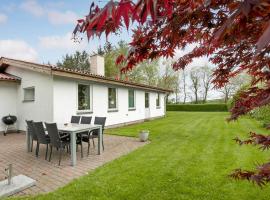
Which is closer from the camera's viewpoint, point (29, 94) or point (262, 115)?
point (29, 94)

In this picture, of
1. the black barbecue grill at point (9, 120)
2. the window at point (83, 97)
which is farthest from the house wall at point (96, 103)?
the black barbecue grill at point (9, 120)

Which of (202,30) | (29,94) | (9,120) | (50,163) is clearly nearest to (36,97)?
(29,94)

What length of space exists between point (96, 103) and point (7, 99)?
4307mm

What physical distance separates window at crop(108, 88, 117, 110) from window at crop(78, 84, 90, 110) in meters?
1.85

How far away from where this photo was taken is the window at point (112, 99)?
12.7 m

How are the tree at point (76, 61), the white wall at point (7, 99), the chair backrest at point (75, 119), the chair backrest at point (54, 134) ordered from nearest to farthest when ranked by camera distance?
the chair backrest at point (54, 134), the chair backrest at point (75, 119), the white wall at point (7, 99), the tree at point (76, 61)

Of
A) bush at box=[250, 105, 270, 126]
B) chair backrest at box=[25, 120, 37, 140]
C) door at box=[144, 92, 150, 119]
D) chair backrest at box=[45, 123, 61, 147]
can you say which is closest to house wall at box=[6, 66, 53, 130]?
chair backrest at box=[25, 120, 37, 140]

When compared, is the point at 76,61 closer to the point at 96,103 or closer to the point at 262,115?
the point at 96,103

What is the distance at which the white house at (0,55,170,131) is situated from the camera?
929 centimetres

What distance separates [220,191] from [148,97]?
14475mm

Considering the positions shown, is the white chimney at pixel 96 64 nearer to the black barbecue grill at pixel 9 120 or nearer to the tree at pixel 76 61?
the black barbecue grill at pixel 9 120

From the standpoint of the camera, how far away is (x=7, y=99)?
10.9 m

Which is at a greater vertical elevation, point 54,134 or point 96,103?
point 96,103

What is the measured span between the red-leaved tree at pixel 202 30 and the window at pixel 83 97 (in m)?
8.46
